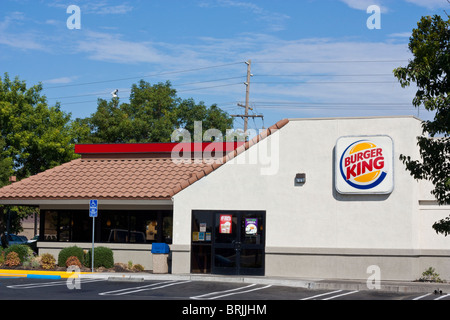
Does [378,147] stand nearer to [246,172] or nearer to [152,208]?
[246,172]

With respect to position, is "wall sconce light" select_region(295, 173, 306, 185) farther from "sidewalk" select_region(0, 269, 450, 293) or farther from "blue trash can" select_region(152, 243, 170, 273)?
"blue trash can" select_region(152, 243, 170, 273)

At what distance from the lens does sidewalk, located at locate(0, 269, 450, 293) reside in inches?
890

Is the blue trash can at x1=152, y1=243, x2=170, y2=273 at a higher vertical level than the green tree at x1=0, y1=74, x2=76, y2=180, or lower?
lower

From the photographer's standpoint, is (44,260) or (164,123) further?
(164,123)

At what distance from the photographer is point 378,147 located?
25.6 m

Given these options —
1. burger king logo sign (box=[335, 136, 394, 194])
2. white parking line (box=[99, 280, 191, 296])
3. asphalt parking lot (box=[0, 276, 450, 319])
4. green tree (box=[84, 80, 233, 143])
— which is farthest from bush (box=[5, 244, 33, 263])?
green tree (box=[84, 80, 233, 143])

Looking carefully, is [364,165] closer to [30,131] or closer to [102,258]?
[102,258]

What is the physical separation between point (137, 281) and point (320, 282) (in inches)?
262

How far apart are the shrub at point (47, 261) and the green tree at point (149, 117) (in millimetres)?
29438

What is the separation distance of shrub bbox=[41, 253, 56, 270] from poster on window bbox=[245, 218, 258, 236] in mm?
8517

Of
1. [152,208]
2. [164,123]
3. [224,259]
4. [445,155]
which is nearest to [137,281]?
[224,259]

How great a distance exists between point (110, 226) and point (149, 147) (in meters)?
4.21

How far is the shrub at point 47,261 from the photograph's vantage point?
2898 cm
